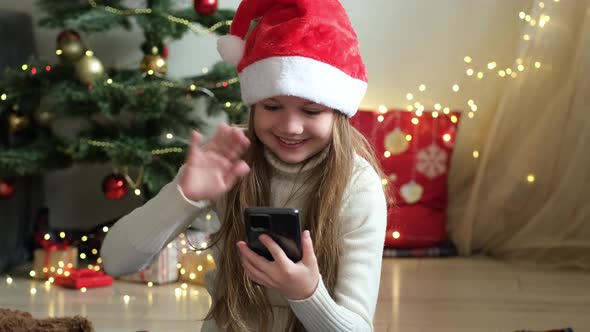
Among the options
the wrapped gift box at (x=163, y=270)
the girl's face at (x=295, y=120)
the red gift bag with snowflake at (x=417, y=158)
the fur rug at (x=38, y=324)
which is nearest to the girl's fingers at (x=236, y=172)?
the girl's face at (x=295, y=120)

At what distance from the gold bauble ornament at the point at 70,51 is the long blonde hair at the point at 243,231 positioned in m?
1.28

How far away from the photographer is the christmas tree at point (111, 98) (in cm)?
263

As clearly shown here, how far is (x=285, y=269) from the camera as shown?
130cm

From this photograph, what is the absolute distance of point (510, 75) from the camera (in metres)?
2.85

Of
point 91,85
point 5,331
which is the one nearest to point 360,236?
point 5,331

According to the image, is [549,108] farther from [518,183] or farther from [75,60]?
[75,60]

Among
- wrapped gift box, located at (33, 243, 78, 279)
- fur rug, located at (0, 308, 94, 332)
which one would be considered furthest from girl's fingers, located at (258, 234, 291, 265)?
wrapped gift box, located at (33, 243, 78, 279)

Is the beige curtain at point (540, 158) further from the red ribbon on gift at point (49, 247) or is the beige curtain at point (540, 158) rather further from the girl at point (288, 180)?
the girl at point (288, 180)

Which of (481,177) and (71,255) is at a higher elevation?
(481,177)

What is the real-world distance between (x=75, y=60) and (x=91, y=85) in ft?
0.37

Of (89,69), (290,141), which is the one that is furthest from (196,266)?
(290,141)

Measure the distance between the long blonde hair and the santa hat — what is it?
7 cm

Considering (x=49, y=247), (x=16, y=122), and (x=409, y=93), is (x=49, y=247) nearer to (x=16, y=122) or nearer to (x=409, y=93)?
(x=16, y=122)

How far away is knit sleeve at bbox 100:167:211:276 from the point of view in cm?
143
